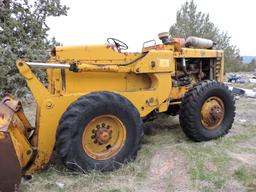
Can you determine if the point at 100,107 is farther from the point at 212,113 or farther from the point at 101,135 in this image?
the point at 212,113

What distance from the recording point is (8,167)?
338 cm

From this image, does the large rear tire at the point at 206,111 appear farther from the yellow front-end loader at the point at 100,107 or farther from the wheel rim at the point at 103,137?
the wheel rim at the point at 103,137

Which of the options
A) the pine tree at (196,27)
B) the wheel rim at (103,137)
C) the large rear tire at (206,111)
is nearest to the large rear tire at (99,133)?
the wheel rim at (103,137)

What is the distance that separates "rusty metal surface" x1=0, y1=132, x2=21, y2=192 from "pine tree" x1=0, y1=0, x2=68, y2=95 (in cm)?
673

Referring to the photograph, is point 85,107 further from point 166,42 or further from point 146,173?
point 166,42

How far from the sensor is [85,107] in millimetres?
3986

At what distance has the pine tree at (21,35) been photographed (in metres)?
10.0

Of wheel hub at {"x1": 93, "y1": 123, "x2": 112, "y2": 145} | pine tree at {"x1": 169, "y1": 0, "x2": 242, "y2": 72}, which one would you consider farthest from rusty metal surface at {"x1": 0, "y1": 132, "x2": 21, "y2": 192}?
pine tree at {"x1": 169, "y1": 0, "x2": 242, "y2": 72}

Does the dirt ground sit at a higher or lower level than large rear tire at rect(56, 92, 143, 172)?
lower

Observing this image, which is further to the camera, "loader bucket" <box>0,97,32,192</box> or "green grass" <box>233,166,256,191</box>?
"green grass" <box>233,166,256,191</box>

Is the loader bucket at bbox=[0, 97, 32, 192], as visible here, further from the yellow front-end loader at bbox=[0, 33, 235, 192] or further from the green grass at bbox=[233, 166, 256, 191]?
the green grass at bbox=[233, 166, 256, 191]

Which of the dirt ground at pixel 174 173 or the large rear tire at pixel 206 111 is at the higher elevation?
the large rear tire at pixel 206 111

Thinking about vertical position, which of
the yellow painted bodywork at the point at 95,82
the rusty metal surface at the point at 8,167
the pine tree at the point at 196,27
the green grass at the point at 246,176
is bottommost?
the green grass at the point at 246,176

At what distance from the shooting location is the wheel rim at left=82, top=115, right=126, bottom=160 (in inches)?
164
